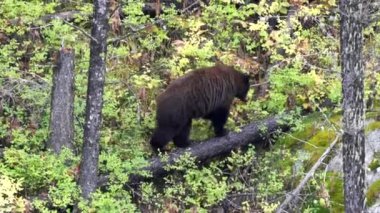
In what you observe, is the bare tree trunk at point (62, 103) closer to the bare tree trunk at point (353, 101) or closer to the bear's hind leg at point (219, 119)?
the bear's hind leg at point (219, 119)

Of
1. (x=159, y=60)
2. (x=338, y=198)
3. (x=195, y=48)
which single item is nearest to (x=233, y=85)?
(x=195, y=48)

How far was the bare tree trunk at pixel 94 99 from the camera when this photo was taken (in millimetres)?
7090

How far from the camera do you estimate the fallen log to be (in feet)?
28.1

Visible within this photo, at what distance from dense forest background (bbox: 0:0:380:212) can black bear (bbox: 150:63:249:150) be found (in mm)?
345

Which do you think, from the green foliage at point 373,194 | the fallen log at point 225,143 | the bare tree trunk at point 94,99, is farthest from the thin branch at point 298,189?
the bare tree trunk at point 94,99

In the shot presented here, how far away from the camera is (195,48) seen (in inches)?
408

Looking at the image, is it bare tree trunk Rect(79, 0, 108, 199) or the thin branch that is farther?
the thin branch

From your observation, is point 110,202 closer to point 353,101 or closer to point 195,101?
point 195,101

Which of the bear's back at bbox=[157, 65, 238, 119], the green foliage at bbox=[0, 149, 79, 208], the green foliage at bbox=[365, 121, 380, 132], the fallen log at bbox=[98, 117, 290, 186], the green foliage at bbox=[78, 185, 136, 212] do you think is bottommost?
the green foliage at bbox=[78, 185, 136, 212]

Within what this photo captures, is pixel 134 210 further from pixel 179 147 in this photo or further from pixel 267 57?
pixel 267 57

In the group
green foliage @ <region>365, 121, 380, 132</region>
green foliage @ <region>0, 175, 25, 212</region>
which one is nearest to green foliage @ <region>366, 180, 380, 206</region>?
green foliage @ <region>365, 121, 380, 132</region>

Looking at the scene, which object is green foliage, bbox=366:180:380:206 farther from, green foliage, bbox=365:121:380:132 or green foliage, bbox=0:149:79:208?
green foliage, bbox=0:149:79:208

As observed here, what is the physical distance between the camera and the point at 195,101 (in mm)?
9109

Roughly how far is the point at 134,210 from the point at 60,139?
1.57 m
